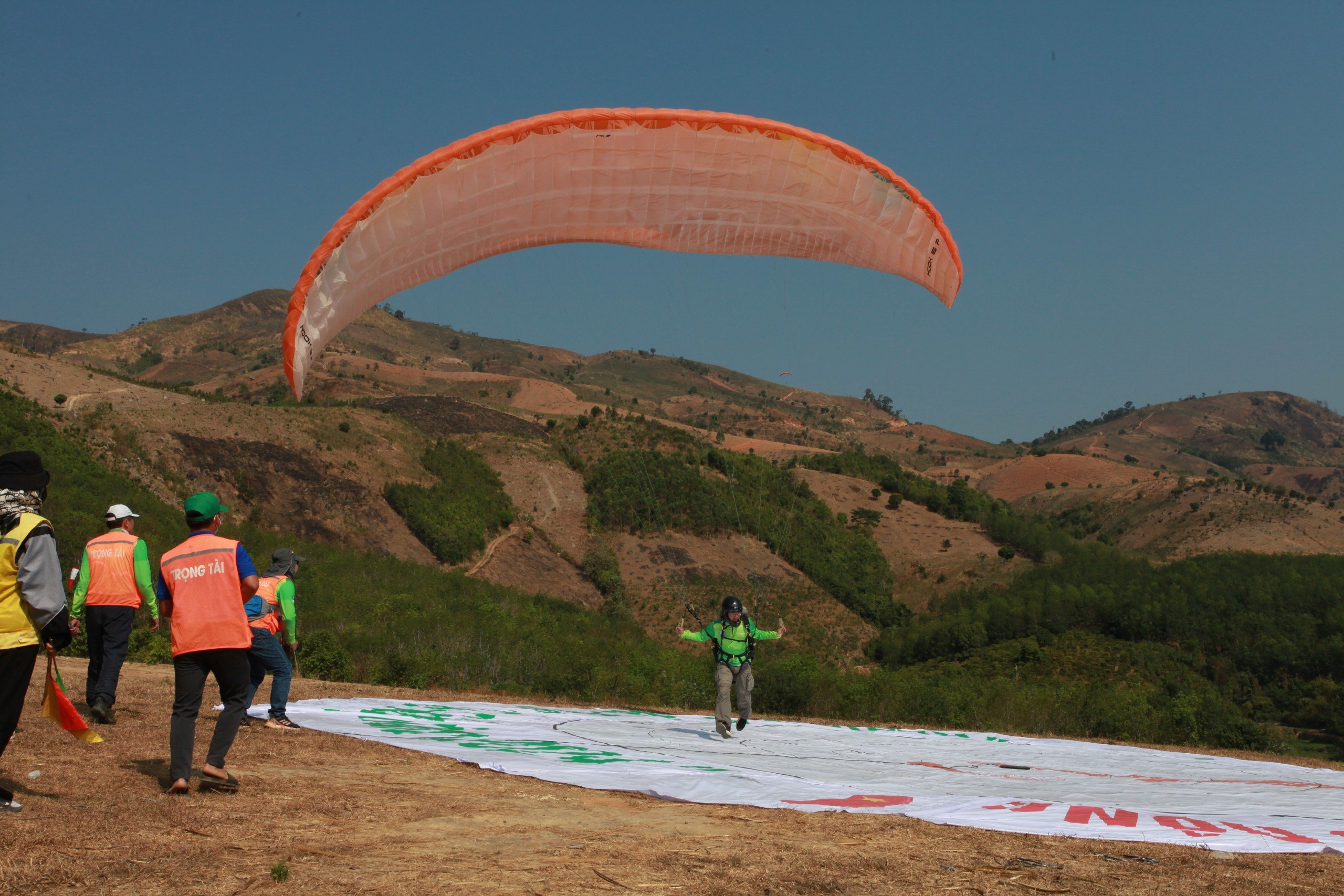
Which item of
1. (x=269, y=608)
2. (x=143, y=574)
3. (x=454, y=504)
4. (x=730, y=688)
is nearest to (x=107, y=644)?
(x=143, y=574)

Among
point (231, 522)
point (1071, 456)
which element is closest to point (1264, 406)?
point (1071, 456)

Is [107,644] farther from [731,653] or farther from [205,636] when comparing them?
[731,653]

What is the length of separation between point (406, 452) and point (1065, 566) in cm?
3287

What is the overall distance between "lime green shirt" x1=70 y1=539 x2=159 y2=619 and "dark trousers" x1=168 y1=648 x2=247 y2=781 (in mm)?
2586

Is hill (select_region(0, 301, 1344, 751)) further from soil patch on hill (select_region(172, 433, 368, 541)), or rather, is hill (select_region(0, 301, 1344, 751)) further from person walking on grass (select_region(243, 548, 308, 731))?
person walking on grass (select_region(243, 548, 308, 731))

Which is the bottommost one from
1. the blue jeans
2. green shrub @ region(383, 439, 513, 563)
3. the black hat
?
the blue jeans

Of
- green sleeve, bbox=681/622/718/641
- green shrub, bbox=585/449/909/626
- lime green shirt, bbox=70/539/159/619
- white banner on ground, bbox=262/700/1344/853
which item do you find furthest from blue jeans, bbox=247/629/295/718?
green shrub, bbox=585/449/909/626

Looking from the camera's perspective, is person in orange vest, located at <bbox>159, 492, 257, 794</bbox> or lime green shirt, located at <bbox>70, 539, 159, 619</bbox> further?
lime green shirt, located at <bbox>70, 539, 159, 619</bbox>

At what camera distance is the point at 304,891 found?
361cm

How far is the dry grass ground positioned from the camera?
383 centimetres

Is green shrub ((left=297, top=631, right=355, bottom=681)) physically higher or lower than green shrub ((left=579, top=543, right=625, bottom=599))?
lower

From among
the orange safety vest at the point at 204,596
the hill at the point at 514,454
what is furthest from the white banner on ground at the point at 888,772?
the hill at the point at 514,454

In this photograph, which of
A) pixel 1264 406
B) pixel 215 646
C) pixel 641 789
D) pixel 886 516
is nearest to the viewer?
pixel 215 646

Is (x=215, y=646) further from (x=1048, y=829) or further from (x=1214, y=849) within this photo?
(x=1214, y=849)
